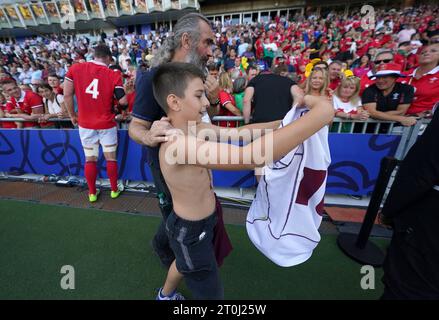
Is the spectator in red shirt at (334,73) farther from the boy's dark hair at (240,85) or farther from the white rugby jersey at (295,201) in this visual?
the white rugby jersey at (295,201)

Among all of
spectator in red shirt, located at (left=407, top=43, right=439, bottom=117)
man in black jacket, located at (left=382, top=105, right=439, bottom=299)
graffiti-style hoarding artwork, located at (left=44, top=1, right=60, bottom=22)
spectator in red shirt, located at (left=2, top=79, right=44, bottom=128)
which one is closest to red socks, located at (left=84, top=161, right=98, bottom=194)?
spectator in red shirt, located at (left=2, top=79, right=44, bottom=128)

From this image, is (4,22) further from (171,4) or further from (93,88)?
(93,88)

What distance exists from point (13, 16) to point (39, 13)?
12.3ft

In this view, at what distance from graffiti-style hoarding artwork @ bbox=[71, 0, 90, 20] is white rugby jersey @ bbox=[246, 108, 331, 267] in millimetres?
31559

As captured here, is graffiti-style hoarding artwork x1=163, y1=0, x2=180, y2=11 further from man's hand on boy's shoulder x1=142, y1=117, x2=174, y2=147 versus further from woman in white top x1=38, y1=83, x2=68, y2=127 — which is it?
man's hand on boy's shoulder x1=142, y1=117, x2=174, y2=147

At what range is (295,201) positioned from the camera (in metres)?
1.49

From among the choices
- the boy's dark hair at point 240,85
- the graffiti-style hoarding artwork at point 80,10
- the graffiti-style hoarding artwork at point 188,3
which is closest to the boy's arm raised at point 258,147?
the boy's dark hair at point 240,85

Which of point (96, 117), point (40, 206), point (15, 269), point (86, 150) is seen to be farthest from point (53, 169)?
point (15, 269)

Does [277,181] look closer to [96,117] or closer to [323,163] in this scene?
[323,163]

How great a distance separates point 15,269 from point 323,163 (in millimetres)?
3035

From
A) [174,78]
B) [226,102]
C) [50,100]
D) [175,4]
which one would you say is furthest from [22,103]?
[175,4]

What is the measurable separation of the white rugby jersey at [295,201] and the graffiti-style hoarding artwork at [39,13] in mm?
36036

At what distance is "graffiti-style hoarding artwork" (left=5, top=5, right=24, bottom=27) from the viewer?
2645cm
